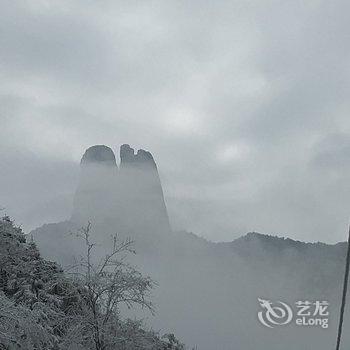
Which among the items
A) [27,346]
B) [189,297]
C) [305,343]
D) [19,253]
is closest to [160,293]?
[189,297]

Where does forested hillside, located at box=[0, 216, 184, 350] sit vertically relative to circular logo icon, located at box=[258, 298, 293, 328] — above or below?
below

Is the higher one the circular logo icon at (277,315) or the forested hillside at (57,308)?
the circular logo icon at (277,315)

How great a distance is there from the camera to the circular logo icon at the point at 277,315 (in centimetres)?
15507

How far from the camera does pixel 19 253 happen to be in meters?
32.3

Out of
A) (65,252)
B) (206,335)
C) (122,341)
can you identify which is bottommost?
(122,341)

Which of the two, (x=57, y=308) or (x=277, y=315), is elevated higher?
(x=277, y=315)

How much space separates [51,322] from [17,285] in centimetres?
800

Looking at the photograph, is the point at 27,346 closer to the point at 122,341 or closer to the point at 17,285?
the point at 122,341

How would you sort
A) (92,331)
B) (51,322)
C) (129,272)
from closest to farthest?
(51,322) → (92,331) → (129,272)

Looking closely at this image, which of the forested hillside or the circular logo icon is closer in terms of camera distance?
the forested hillside

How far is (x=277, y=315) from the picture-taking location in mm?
152875

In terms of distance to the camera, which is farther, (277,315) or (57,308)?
(277,315)

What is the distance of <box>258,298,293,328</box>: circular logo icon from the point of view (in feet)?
509

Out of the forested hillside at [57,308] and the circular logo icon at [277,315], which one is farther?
the circular logo icon at [277,315]
